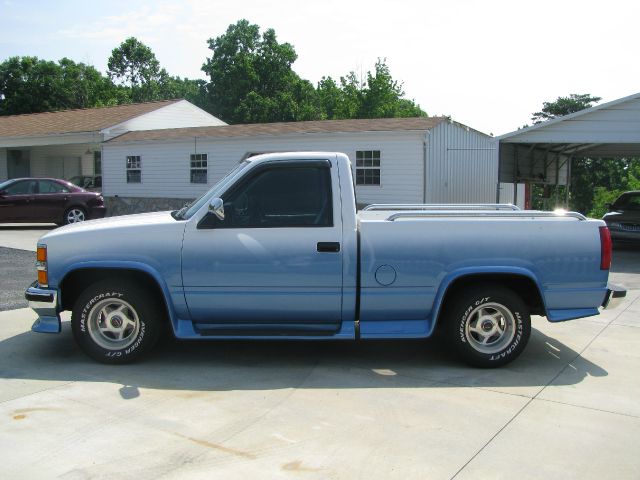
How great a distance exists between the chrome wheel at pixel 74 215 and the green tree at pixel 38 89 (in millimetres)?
36082

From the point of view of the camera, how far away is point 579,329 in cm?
725

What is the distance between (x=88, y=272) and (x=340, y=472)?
3078mm

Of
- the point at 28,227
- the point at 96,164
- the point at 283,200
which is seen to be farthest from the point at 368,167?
the point at 96,164

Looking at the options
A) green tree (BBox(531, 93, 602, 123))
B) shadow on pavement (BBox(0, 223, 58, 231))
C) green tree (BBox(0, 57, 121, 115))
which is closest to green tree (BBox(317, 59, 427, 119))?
green tree (BBox(531, 93, 602, 123))

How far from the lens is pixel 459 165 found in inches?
797

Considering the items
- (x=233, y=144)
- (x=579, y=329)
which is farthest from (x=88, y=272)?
(x=233, y=144)

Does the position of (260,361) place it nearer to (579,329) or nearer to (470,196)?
(579,329)

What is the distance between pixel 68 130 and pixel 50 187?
9.60m

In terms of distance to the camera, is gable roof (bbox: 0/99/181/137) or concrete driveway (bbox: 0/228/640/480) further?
gable roof (bbox: 0/99/181/137)

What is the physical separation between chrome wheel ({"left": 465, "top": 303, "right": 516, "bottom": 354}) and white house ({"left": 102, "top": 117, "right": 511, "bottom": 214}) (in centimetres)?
1193

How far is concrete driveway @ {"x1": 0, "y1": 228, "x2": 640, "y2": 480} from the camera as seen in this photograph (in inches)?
148

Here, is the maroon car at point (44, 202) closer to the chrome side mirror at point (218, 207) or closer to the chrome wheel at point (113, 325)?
the chrome wheel at point (113, 325)

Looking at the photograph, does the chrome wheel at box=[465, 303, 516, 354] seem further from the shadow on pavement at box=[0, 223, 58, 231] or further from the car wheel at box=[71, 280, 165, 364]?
the shadow on pavement at box=[0, 223, 58, 231]

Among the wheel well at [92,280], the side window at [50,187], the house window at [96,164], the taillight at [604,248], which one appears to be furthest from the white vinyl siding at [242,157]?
the wheel well at [92,280]
